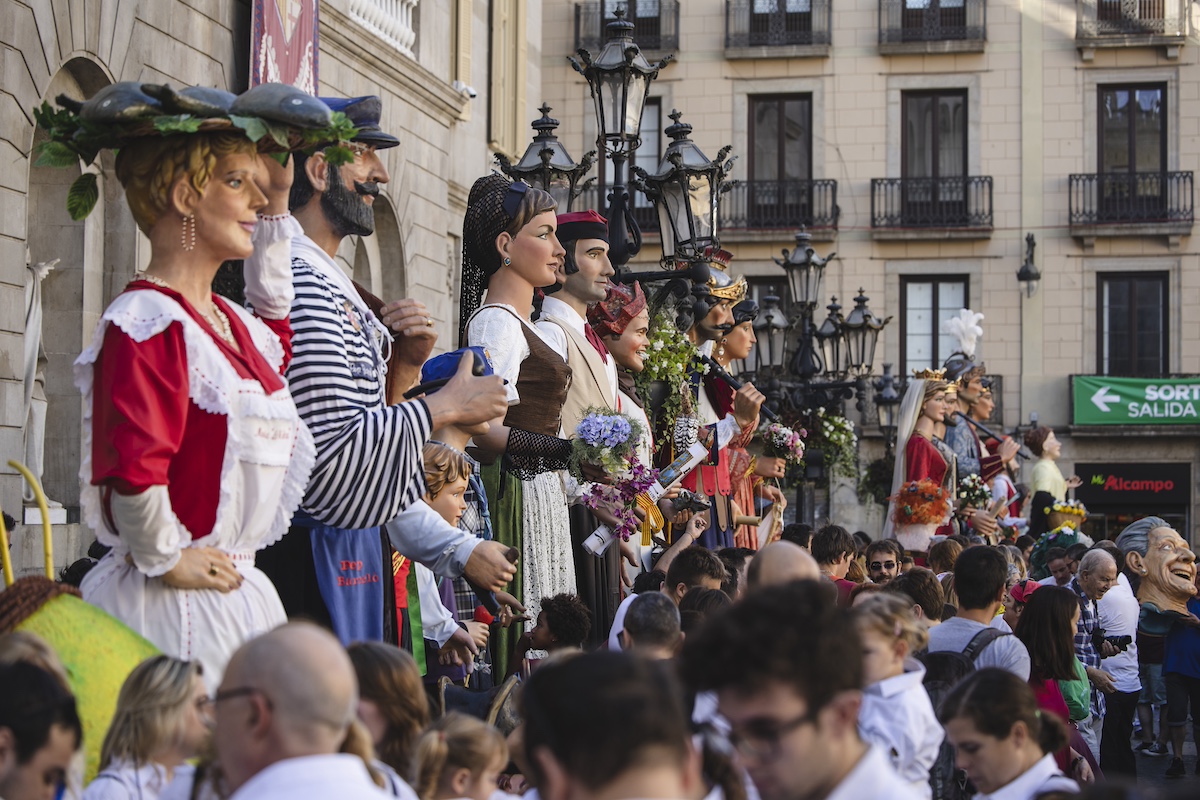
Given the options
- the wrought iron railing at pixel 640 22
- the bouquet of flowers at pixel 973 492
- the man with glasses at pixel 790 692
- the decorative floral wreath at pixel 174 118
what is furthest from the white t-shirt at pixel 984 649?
the wrought iron railing at pixel 640 22

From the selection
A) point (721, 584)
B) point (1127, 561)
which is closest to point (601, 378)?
point (721, 584)

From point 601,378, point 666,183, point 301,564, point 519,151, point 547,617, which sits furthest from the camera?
point 519,151

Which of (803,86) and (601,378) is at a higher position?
(803,86)

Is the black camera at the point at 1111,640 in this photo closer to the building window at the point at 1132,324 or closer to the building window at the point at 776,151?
the building window at the point at 1132,324

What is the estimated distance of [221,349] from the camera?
400 centimetres

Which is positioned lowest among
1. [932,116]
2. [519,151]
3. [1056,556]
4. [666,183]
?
[1056,556]

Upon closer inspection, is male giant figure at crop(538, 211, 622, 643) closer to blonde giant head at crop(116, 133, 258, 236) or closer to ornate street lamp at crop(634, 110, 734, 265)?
ornate street lamp at crop(634, 110, 734, 265)

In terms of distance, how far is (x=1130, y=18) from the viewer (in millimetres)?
31438

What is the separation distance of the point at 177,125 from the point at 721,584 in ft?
12.8

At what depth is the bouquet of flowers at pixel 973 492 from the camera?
1405 cm

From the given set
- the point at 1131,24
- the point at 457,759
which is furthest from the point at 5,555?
the point at 1131,24

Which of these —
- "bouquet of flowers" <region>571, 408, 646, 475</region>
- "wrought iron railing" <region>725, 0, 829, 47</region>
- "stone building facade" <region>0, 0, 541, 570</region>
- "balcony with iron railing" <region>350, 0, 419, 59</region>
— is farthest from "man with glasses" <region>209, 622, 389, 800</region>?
"wrought iron railing" <region>725, 0, 829, 47</region>

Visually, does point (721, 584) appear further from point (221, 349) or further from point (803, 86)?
point (803, 86)

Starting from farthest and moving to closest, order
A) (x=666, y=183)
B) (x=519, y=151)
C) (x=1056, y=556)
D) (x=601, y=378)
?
(x=519, y=151)
(x=1056, y=556)
(x=666, y=183)
(x=601, y=378)
